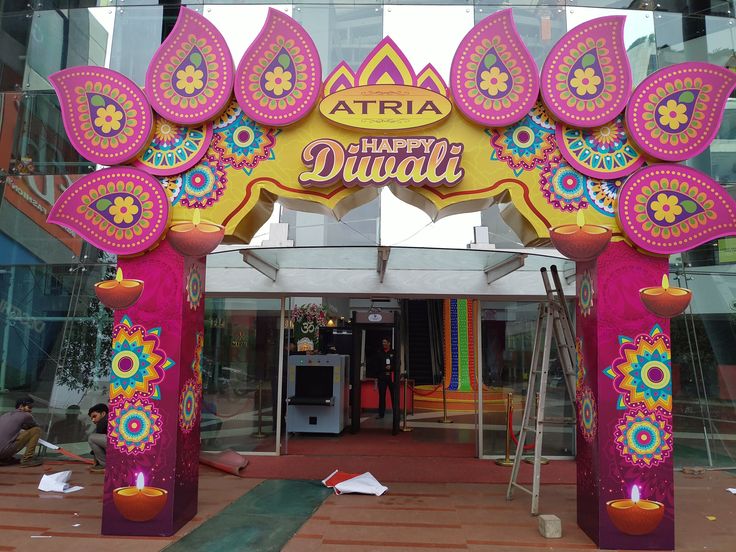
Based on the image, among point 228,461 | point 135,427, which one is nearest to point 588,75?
point 135,427

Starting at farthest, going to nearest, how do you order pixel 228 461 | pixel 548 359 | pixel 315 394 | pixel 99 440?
pixel 315 394 < pixel 228 461 < pixel 99 440 < pixel 548 359

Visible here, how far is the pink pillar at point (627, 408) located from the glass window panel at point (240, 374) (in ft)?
16.5

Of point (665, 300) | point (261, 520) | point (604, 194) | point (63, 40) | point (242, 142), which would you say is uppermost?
point (63, 40)

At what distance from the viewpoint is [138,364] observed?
514 centimetres

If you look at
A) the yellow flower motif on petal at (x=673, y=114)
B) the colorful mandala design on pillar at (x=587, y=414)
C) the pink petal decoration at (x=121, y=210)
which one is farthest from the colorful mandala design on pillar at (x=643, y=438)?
the pink petal decoration at (x=121, y=210)

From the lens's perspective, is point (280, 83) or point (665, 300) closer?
point (665, 300)

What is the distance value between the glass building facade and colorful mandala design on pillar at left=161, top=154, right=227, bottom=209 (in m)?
3.10

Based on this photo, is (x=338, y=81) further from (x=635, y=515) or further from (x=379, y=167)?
(x=635, y=515)

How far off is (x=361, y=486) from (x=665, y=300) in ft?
12.4

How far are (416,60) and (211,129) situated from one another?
4875 millimetres

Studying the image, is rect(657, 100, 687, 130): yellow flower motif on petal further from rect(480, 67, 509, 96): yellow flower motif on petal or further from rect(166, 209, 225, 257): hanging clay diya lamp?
rect(166, 209, 225, 257): hanging clay diya lamp

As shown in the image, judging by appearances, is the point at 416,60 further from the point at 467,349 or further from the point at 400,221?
the point at 467,349

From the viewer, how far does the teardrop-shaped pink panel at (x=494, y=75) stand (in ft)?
16.7

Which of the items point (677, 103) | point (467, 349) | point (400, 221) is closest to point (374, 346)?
point (467, 349)
